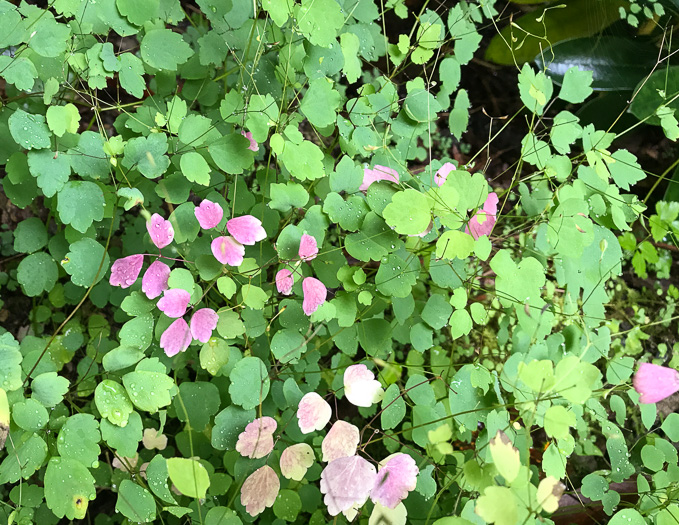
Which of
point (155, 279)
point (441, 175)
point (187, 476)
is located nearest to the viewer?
point (187, 476)

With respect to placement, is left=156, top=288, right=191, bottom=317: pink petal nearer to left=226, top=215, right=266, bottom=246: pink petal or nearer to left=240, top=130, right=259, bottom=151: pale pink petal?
left=226, top=215, right=266, bottom=246: pink petal

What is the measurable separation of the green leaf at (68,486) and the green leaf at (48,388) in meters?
0.09

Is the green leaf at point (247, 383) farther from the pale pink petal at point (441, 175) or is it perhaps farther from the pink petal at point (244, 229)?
the pale pink petal at point (441, 175)

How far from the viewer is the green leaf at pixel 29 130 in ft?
2.32

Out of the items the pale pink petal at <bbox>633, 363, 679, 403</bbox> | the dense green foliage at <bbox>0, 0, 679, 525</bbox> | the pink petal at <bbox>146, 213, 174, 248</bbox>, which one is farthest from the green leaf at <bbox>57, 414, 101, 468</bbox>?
the pale pink petal at <bbox>633, 363, 679, 403</bbox>

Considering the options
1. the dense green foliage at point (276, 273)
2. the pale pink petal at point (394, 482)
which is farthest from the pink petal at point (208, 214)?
the pale pink petal at point (394, 482)

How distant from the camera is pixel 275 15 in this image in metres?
0.74

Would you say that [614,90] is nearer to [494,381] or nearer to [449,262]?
[449,262]

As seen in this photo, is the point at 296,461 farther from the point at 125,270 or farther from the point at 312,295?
the point at 125,270

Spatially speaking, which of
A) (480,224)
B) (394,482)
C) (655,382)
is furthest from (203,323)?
(655,382)

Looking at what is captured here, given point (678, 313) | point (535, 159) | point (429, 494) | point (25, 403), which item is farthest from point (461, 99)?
point (678, 313)

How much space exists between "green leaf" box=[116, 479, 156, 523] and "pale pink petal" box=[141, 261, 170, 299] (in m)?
0.29

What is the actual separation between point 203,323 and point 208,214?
0.56 ft

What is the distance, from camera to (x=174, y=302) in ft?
2.52
